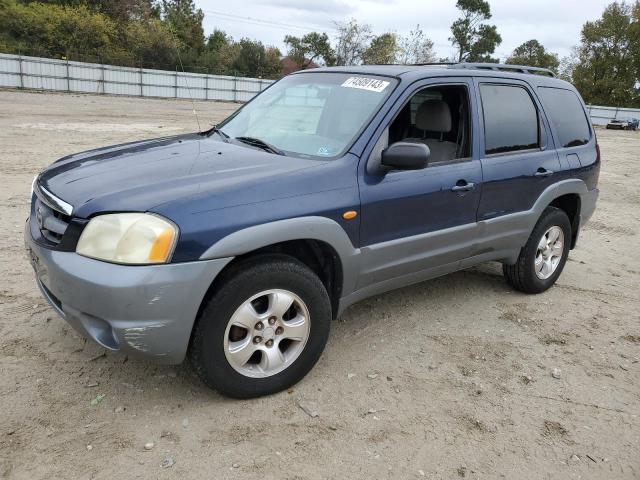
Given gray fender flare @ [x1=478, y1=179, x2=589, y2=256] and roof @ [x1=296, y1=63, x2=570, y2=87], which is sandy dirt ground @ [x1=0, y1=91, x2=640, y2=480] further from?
roof @ [x1=296, y1=63, x2=570, y2=87]

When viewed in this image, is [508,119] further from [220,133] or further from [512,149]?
[220,133]

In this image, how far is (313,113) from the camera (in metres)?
3.75

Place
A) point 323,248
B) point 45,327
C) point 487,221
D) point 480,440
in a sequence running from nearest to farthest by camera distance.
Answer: point 480,440 < point 323,248 < point 45,327 < point 487,221

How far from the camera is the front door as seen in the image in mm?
3377

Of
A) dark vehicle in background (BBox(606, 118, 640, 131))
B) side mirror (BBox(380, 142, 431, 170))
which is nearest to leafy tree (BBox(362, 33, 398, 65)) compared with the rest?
dark vehicle in background (BBox(606, 118, 640, 131))

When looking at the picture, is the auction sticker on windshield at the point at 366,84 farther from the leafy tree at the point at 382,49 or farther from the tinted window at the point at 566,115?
the leafy tree at the point at 382,49

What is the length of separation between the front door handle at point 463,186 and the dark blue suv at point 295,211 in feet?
0.04

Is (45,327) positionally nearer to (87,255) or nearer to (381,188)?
(87,255)

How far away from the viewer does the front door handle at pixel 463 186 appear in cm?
377

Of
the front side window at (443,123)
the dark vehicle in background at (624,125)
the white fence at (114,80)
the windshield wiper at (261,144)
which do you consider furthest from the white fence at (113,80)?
the dark vehicle in background at (624,125)

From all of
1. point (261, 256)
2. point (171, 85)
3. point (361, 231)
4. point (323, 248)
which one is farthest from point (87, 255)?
point (171, 85)

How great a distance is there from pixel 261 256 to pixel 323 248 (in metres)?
0.44

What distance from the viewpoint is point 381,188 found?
335 centimetres

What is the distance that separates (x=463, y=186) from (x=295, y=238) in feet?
4.77
